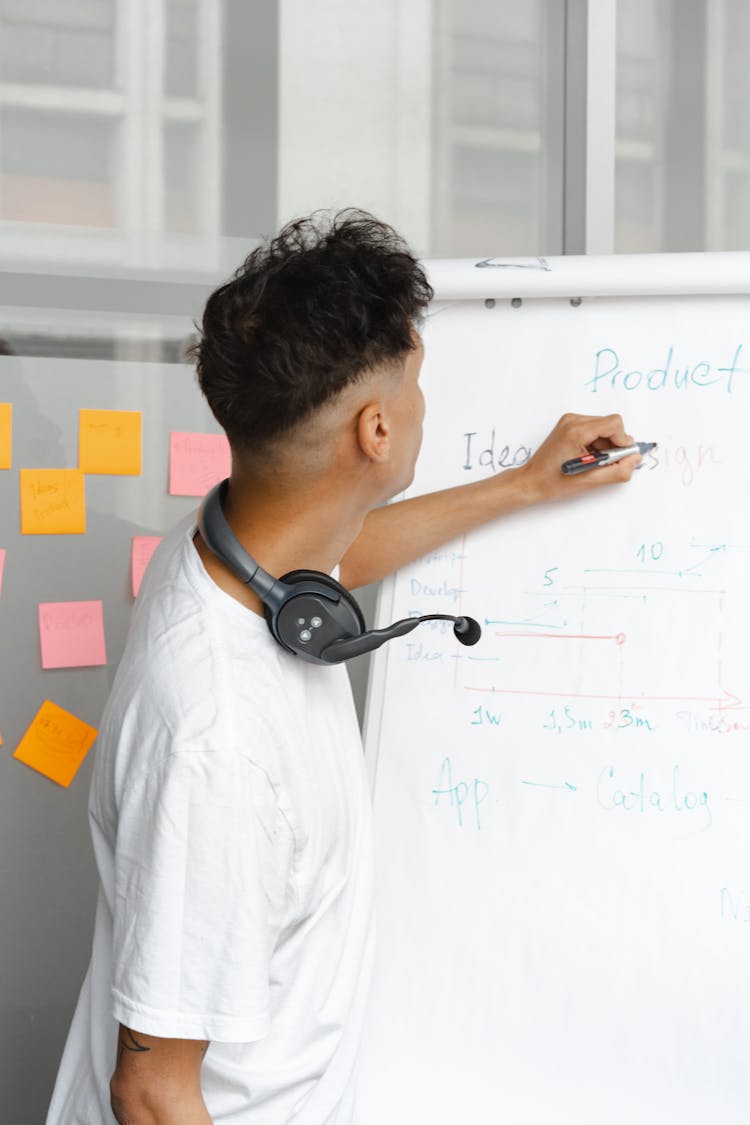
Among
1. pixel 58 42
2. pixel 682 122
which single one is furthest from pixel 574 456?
pixel 58 42

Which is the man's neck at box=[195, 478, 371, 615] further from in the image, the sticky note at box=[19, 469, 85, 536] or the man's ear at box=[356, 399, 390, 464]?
the sticky note at box=[19, 469, 85, 536]

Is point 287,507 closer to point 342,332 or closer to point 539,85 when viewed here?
point 342,332

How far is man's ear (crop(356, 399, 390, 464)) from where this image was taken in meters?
0.90

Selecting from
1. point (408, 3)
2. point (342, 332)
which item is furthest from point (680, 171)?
point (342, 332)

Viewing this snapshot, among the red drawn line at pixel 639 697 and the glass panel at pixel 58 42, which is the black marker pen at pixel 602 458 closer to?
the red drawn line at pixel 639 697

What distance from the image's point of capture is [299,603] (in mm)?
Result: 895

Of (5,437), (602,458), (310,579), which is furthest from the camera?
(5,437)

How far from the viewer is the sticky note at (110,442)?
1.71m

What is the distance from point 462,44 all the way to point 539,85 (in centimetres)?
15

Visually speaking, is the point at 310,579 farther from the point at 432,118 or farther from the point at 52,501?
the point at 432,118

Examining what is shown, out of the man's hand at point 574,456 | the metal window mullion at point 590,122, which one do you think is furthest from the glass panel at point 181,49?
the man's hand at point 574,456

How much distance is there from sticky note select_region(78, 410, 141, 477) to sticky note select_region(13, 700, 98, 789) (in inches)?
15.5

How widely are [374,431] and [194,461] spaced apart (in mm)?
907

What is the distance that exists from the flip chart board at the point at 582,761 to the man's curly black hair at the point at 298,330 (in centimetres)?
40
